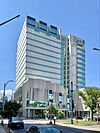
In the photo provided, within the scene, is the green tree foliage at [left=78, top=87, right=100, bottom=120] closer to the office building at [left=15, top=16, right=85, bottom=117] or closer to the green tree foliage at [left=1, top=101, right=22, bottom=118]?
the office building at [left=15, top=16, right=85, bottom=117]

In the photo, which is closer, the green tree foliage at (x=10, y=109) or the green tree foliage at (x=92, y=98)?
the green tree foliage at (x=10, y=109)

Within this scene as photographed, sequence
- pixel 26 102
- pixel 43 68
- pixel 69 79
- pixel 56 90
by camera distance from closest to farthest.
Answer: pixel 26 102
pixel 56 90
pixel 43 68
pixel 69 79

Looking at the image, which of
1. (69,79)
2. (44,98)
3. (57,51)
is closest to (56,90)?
(44,98)

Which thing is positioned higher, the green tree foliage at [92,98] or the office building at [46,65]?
the office building at [46,65]

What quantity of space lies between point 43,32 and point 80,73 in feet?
133

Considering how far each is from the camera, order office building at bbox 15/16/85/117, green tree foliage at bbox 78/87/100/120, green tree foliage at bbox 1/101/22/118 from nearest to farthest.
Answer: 1. green tree foliage at bbox 1/101/22/118
2. green tree foliage at bbox 78/87/100/120
3. office building at bbox 15/16/85/117

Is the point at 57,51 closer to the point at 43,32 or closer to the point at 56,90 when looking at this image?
the point at 43,32

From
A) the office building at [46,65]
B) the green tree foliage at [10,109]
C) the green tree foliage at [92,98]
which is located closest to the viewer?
the green tree foliage at [10,109]

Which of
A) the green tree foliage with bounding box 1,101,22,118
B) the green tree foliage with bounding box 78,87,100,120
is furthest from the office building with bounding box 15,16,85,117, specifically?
the green tree foliage with bounding box 1,101,22,118

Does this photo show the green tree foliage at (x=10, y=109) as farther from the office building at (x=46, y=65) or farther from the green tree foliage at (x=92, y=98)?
the office building at (x=46, y=65)

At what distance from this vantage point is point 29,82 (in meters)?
119

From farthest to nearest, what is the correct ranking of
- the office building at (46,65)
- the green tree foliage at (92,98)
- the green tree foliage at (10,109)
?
the office building at (46,65) < the green tree foliage at (92,98) < the green tree foliage at (10,109)

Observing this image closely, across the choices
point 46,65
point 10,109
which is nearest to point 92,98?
point 10,109

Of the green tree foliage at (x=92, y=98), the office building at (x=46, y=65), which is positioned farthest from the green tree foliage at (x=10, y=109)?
the office building at (x=46, y=65)
